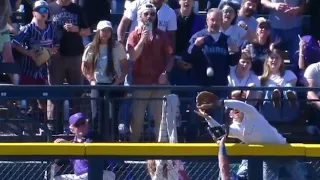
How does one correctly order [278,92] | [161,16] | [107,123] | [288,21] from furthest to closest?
[288,21] < [161,16] < [278,92] < [107,123]

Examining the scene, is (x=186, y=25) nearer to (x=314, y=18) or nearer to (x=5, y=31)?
(x=314, y=18)

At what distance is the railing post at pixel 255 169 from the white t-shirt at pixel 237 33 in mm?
4395

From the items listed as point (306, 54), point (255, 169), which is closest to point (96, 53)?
point (306, 54)

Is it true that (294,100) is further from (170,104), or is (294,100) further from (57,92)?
(57,92)

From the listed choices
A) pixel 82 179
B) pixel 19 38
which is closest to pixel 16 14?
pixel 19 38

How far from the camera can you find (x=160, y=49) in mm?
11852

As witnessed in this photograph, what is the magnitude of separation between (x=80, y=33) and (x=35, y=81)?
88 cm

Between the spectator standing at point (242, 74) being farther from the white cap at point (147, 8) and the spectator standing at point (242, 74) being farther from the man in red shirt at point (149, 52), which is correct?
the white cap at point (147, 8)

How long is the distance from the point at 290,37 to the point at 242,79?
1.62 metres

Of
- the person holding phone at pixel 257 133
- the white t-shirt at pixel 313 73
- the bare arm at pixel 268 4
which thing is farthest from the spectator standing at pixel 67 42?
the person holding phone at pixel 257 133

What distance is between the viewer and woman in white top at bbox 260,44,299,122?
10781 millimetres

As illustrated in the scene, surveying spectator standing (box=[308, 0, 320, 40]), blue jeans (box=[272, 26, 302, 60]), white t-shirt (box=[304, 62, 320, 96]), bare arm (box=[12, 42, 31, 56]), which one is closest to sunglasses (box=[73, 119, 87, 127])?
bare arm (box=[12, 42, 31, 56])

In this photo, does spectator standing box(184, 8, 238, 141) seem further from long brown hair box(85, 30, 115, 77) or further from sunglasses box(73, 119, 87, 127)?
sunglasses box(73, 119, 87, 127)

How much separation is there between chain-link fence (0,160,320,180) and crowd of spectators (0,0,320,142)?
2078 millimetres
